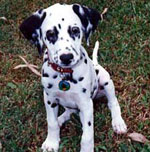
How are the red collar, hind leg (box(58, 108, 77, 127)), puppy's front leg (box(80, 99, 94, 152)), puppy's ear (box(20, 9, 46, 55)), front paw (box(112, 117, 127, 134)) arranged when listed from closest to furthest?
puppy's ear (box(20, 9, 46, 55))
the red collar
puppy's front leg (box(80, 99, 94, 152))
front paw (box(112, 117, 127, 134))
hind leg (box(58, 108, 77, 127))

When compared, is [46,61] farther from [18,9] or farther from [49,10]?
[18,9]

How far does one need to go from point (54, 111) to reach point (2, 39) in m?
2.04

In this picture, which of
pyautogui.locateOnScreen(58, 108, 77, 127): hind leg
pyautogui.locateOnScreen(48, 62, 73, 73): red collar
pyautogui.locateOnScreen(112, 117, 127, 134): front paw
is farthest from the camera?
pyautogui.locateOnScreen(58, 108, 77, 127): hind leg

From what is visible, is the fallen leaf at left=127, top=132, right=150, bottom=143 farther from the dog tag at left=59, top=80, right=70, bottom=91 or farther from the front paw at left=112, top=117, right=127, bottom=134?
the dog tag at left=59, top=80, right=70, bottom=91

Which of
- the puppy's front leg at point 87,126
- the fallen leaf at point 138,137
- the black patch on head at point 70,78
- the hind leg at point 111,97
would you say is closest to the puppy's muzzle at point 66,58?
the black patch on head at point 70,78

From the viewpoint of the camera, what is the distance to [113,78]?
5.36 metres

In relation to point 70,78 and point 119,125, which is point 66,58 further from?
point 119,125

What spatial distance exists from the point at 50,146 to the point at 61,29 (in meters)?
1.31

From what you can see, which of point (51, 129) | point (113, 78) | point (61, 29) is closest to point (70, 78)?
point (61, 29)

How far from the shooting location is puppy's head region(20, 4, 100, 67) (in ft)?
12.7

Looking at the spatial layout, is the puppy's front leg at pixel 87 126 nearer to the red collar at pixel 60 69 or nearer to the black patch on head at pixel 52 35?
the red collar at pixel 60 69

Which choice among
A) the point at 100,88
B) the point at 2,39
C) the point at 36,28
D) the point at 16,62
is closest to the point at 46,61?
the point at 36,28

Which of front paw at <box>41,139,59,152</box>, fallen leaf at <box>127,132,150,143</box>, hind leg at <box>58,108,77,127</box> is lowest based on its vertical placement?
front paw at <box>41,139,59,152</box>

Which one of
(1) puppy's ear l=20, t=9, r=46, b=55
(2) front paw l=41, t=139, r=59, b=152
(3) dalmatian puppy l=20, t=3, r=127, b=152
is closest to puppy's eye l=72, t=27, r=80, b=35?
(3) dalmatian puppy l=20, t=3, r=127, b=152
